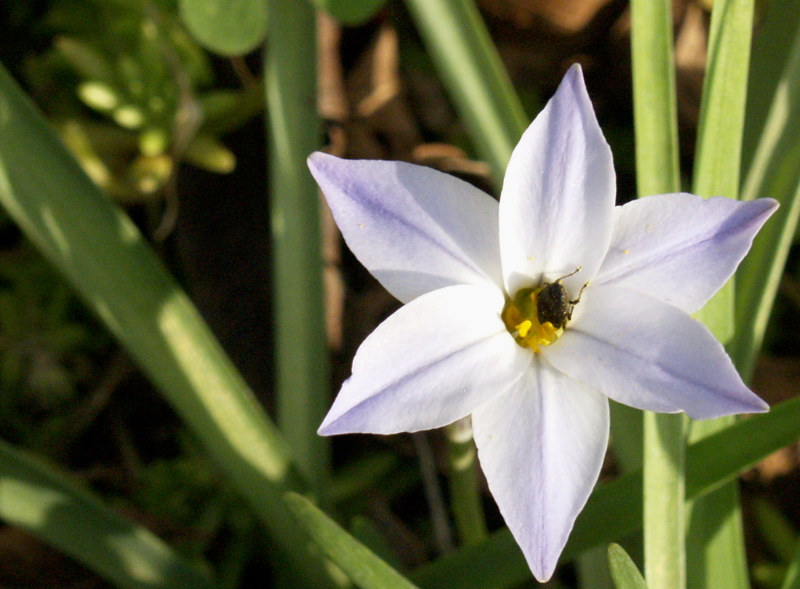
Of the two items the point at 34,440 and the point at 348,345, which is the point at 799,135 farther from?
the point at 34,440

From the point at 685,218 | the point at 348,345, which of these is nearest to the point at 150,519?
the point at 348,345

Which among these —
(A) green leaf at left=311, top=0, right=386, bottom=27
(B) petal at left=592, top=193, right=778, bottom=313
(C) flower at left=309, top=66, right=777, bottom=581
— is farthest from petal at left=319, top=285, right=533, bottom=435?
(A) green leaf at left=311, top=0, right=386, bottom=27

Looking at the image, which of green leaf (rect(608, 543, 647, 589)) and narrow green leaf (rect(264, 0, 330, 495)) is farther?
narrow green leaf (rect(264, 0, 330, 495))

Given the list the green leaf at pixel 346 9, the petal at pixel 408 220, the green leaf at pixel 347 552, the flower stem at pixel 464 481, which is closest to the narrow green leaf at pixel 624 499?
the flower stem at pixel 464 481

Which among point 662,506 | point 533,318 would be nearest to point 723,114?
point 533,318

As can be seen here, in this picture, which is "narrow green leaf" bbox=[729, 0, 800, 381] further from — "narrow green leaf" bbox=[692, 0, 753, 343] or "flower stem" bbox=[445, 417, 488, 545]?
"flower stem" bbox=[445, 417, 488, 545]

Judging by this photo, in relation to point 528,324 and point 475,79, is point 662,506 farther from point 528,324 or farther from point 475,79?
point 475,79
